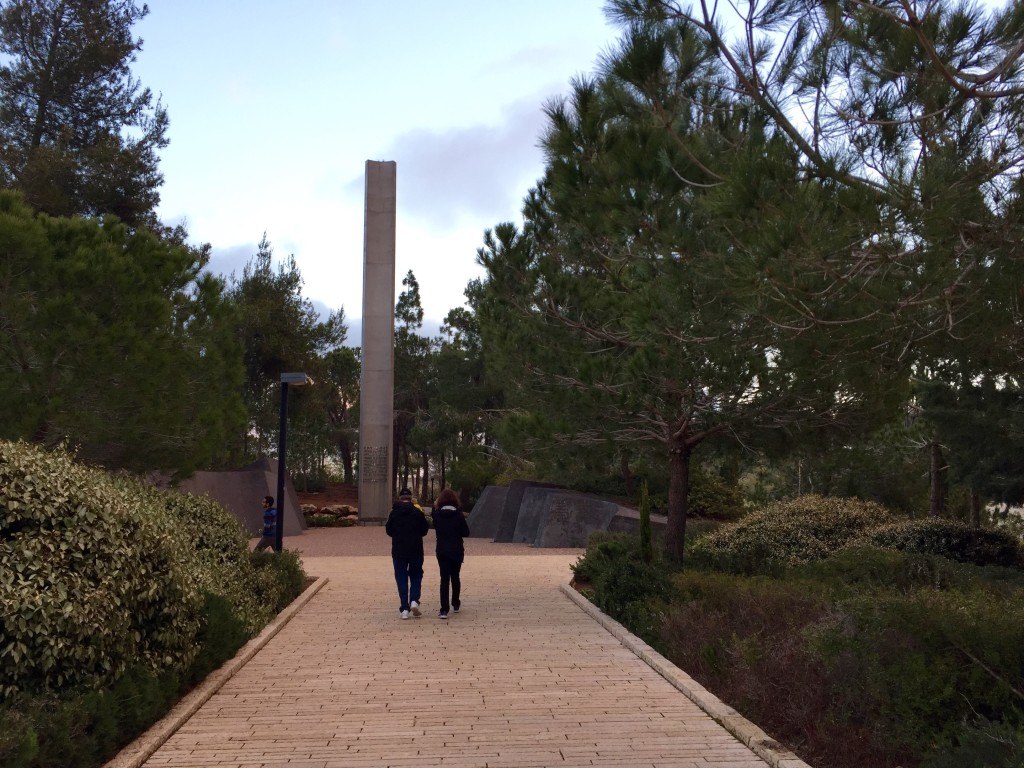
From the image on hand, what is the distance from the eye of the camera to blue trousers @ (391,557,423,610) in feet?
42.3

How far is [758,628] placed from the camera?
31.0 feet

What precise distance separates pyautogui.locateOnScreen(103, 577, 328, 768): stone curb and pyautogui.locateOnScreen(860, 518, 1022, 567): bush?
33.7 feet

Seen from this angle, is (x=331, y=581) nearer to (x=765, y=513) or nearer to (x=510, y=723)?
(x=765, y=513)

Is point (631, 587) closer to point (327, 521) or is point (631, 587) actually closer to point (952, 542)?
point (952, 542)

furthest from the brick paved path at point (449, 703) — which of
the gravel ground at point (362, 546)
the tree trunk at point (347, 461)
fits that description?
the tree trunk at point (347, 461)

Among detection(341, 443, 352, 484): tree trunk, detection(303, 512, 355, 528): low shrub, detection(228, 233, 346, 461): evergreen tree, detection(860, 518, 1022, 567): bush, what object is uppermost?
detection(228, 233, 346, 461): evergreen tree

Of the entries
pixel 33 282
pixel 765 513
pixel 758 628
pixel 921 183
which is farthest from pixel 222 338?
pixel 921 183

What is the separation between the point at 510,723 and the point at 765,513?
42.3 ft

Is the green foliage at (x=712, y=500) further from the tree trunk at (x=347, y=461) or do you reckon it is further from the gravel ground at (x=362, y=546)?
the tree trunk at (x=347, y=461)

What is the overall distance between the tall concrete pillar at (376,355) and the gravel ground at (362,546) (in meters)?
2.07

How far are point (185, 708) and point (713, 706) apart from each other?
4.09m

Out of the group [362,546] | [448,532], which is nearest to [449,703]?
[448,532]

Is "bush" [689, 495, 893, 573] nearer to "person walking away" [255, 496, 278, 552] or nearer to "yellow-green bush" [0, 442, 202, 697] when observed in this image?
"person walking away" [255, 496, 278, 552]

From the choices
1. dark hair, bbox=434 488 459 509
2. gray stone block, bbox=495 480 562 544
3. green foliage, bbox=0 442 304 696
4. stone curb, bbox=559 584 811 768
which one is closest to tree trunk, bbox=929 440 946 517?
gray stone block, bbox=495 480 562 544
